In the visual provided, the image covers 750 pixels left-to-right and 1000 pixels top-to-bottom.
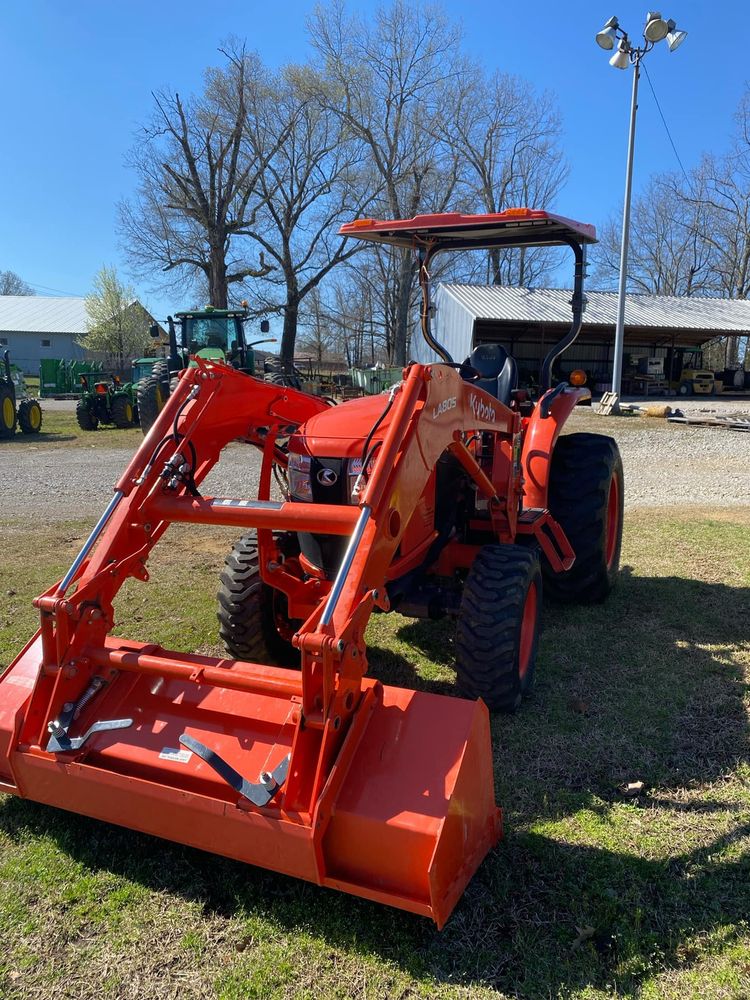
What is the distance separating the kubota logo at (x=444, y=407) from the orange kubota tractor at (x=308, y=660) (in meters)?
0.02

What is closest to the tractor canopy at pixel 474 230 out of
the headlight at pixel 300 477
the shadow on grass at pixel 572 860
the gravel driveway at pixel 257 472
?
the headlight at pixel 300 477

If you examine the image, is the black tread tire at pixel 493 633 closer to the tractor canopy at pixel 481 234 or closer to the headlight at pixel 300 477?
the headlight at pixel 300 477

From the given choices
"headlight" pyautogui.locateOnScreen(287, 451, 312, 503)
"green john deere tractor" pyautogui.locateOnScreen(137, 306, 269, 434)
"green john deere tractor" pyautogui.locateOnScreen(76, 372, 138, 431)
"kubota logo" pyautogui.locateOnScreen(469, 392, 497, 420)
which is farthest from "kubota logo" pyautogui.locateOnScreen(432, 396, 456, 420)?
"green john deere tractor" pyautogui.locateOnScreen(76, 372, 138, 431)

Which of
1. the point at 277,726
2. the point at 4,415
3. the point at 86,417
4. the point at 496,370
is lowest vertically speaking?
the point at 277,726

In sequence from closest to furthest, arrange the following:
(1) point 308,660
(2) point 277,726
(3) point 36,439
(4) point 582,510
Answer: (1) point 308,660 < (2) point 277,726 < (4) point 582,510 < (3) point 36,439

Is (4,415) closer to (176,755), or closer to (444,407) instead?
(444,407)

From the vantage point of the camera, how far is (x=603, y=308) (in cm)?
2653

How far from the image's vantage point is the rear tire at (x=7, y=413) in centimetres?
1586

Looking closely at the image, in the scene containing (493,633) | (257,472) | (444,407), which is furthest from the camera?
(257,472)

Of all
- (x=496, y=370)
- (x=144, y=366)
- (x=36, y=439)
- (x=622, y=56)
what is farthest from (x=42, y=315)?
(x=496, y=370)

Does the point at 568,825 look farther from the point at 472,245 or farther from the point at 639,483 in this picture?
the point at 639,483

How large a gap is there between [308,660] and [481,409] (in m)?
1.76

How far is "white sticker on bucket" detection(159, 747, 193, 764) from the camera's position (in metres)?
2.42

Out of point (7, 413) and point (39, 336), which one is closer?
point (7, 413)
